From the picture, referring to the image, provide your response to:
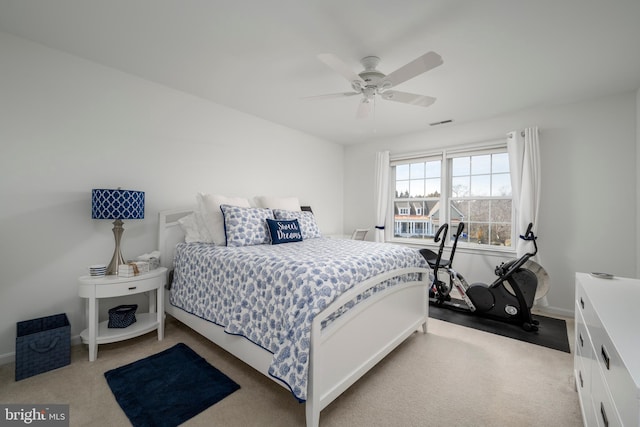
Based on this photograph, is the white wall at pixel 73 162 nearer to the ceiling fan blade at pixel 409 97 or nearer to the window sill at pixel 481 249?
the ceiling fan blade at pixel 409 97

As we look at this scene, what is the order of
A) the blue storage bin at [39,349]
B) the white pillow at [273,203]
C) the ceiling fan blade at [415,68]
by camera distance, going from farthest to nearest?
the white pillow at [273,203] < the blue storage bin at [39,349] < the ceiling fan blade at [415,68]

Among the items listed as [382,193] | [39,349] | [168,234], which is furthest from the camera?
[382,193]

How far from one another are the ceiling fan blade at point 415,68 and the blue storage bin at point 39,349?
3109 mm

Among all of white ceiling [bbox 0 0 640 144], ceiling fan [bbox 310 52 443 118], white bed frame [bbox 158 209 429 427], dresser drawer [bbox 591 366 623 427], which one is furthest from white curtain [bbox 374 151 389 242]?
dresser drawer [bbox 591 366 623 427]

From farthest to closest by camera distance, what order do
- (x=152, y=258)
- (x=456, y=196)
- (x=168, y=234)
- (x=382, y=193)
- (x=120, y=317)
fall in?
(x=382, y=193) → (x=456, y=196) → (x=168, y=234) → (x=152, y=258) → (x=120, y=317)

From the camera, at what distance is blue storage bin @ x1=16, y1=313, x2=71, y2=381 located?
6.08 feet

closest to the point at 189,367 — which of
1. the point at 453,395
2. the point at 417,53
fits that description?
the point at 453,395

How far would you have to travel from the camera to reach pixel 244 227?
8.68ft

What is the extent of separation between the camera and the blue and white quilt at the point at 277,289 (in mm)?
1442

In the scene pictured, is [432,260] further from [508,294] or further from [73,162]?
[73,162]

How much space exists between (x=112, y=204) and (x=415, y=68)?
2563mm

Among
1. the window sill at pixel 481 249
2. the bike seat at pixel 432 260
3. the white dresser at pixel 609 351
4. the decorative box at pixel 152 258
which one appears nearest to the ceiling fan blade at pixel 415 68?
the white dresser at pixel 609 351

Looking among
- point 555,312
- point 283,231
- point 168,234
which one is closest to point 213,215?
point 168,234

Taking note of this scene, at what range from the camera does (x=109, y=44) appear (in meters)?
2.16
